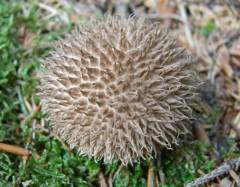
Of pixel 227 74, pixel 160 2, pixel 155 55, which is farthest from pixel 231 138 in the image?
pixel 160 2

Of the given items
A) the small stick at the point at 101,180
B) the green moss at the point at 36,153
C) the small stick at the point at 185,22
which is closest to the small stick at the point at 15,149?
the green moss at the point at 36,153

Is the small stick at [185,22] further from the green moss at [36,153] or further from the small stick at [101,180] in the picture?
the small stick at [101,180]

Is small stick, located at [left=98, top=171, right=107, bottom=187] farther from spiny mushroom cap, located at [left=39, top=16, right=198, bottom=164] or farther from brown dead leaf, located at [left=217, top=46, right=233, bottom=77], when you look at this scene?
brown dead leaf, located at [left=217, top=46, right=233, bottom=77]

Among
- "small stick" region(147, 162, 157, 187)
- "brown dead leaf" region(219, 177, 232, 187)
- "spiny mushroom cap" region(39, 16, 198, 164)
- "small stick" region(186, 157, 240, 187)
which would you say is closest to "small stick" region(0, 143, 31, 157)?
"spiny mushroom cap" region(39, 16, 198, 164)

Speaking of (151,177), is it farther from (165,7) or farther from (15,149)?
(165,7)

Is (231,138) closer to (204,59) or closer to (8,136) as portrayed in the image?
(204,59)

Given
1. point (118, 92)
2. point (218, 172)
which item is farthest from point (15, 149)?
point (218, 172)

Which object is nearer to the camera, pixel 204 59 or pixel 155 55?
pixel 155 55
